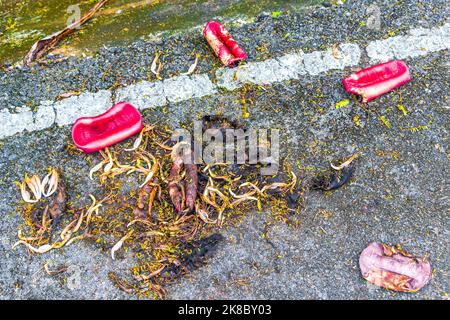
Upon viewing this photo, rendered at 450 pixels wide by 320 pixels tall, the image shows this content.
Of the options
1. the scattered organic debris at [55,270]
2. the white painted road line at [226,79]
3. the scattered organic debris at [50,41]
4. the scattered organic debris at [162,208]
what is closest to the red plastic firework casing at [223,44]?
the white painted road line at [226,79]

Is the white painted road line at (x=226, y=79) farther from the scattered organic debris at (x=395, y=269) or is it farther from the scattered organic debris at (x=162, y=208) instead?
the scattered organic debris at (x=395, y=269)

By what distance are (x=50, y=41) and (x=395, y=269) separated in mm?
2939

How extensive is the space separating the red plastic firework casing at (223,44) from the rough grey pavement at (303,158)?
0.33 ft

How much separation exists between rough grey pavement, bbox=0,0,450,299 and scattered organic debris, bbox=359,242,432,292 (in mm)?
52

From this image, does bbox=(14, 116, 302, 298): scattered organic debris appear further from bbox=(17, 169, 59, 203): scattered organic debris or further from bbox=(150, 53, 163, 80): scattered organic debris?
bbox=(150, 53, 163, 80): scattered organic debris

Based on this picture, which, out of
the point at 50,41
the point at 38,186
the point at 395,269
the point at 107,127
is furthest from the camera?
the point at 50,41

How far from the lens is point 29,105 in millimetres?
Result: 3076

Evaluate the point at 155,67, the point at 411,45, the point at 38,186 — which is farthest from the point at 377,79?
the point at 38,186

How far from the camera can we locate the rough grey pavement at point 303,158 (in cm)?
252

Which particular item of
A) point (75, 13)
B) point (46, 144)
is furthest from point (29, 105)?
point (75, 13)

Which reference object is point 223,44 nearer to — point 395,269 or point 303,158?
point 303,158

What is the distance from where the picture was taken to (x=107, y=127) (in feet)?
9.55

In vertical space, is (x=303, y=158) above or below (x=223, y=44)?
below

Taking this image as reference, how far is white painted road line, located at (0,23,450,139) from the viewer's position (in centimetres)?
303
